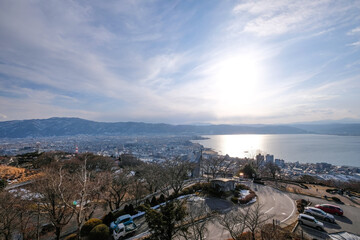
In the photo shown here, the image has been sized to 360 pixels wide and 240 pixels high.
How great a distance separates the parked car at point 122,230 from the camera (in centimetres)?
1457

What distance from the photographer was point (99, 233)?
14.4 meters

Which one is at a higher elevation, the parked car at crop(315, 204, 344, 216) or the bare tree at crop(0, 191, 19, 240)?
the bare tree at crop(0, 191, 19, 240)

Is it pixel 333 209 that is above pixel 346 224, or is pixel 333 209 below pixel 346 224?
above

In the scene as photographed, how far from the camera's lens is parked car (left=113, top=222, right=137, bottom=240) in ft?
47.8

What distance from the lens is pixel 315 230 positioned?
14.6 meters

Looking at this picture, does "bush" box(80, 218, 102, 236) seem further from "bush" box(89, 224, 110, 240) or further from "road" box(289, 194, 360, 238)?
"road" box(289, 194, 360, 238)

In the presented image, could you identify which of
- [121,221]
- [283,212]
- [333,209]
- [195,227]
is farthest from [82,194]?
[333,209]

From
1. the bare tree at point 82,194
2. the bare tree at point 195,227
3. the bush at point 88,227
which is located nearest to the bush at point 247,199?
the bare tree at point 195,227

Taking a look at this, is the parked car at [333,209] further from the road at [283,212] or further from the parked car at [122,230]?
the parked car at [122,230]

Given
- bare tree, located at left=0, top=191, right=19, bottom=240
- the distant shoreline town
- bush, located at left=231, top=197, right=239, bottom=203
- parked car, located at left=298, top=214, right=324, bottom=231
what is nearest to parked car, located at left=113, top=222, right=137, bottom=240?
bare tree, located at left=0, top=191, right=19, bottom=240

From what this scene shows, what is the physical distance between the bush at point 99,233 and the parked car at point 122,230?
68 cm

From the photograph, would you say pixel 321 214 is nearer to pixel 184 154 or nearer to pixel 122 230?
pixel 122 230

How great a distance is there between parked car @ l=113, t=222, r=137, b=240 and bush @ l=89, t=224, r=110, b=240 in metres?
0.68

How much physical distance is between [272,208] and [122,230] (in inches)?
666
